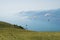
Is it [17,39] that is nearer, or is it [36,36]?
[17,39]

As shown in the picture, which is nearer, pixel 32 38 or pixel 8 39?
pixel 8 39

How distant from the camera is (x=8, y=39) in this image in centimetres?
2839

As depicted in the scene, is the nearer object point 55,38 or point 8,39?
point 8,39

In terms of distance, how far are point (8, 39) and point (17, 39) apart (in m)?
1.70

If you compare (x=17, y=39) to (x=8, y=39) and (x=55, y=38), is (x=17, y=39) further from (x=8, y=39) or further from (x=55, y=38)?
(x=55, y=38)

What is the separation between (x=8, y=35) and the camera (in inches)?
1206

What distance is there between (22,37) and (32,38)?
171 centimetres

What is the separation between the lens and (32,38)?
30.9 metres

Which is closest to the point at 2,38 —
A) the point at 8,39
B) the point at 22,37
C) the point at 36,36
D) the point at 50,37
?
the point at 8,39

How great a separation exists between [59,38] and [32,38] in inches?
182

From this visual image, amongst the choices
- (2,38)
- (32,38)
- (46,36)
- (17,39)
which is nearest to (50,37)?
(46,36)

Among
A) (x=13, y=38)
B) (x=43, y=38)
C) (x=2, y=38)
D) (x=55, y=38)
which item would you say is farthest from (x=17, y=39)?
(x=55, y=38)

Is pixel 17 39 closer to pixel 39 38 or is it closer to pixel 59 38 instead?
pixel 39 38

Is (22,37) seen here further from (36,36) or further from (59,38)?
(59,38)
